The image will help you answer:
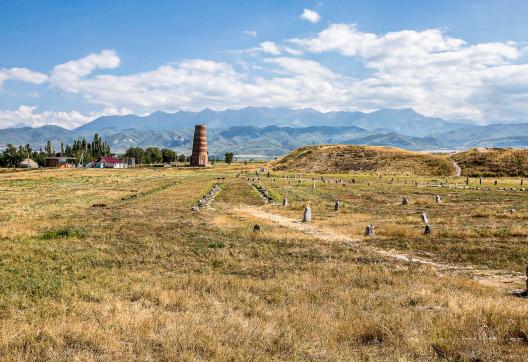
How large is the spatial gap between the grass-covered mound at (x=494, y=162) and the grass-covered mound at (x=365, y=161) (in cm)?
475

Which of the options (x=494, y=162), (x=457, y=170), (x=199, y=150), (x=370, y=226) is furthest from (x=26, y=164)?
(x=370, y=226)

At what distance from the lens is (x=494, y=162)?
393 feet

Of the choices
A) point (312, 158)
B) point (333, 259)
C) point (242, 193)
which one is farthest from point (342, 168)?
point (333, 259)

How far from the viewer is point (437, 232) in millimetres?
26875

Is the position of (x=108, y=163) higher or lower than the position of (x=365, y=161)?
lower

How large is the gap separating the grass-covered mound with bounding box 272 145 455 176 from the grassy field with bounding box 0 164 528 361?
101 metres

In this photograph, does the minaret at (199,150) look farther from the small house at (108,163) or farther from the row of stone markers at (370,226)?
the row of stone markers at (370,226)

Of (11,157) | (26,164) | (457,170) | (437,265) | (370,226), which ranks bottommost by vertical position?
(437,265)

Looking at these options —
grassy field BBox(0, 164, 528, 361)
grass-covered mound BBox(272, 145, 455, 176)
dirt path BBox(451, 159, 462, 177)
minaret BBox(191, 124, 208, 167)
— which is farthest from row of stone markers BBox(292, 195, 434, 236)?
minaret BBox(191, 124, 208, 167)

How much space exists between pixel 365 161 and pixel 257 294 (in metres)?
134

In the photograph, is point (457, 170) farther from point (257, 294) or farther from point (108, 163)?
point (108, 163)

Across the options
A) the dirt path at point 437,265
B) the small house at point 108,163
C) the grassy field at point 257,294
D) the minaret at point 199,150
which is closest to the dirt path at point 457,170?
the grassy field at point 257,294

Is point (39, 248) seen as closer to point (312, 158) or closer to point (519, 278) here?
point (519, 278)

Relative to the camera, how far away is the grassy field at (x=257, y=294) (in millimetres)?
9547
